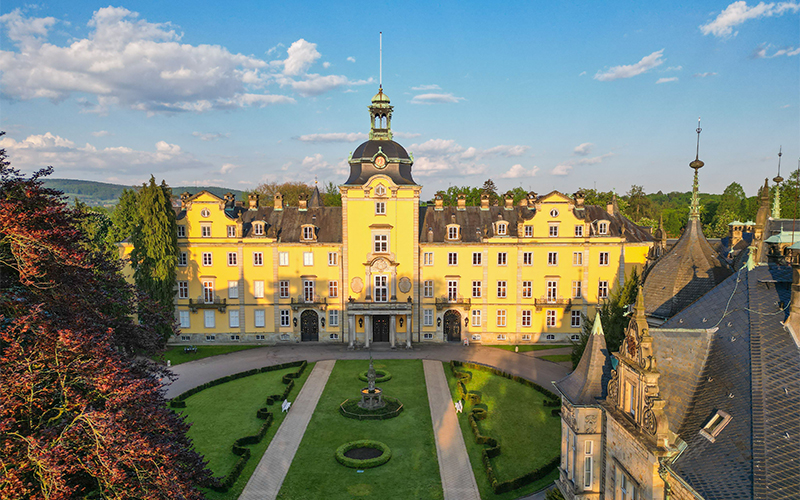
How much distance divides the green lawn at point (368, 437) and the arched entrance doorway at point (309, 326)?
514 inches

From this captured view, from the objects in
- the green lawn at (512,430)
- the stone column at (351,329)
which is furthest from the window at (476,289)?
the stone column at (351,329)

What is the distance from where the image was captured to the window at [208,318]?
52062mm

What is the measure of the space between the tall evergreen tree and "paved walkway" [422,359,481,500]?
2656 cm

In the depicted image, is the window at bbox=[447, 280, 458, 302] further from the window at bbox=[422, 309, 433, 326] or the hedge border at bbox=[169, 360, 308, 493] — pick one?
the hedge border at bbox=[169, 360, 308, 493]

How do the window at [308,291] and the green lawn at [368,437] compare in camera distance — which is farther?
the window at [308,291]

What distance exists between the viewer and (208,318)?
2055 inches

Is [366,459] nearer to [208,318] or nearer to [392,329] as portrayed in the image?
[392,329]

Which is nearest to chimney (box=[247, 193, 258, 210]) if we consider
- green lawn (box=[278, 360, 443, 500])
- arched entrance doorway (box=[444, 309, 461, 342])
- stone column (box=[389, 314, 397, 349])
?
stone column (box=[389, 314, 397, 349])

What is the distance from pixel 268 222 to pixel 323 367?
18210 mm

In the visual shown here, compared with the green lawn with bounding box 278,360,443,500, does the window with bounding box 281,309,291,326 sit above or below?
above

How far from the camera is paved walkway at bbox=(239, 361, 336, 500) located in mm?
24703

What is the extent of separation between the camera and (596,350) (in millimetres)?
21266

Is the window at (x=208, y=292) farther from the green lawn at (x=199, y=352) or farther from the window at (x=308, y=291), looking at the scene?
the window at (x=308, y=291)

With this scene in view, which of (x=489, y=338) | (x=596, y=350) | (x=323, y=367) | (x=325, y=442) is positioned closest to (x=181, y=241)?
(x=323, y=367)
